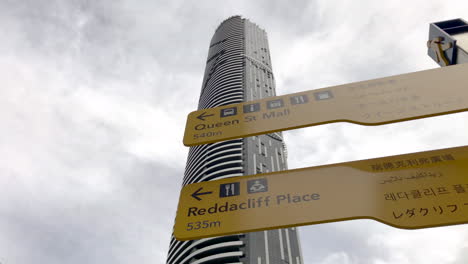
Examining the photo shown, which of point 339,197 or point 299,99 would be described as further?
point 299,99

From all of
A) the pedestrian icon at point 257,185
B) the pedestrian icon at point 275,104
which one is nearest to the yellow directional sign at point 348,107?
the pedestrian icon at point 275,104

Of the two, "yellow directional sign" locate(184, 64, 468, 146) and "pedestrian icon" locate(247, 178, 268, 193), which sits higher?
"yellow directional sign" locate(184, 64, 468, 146)

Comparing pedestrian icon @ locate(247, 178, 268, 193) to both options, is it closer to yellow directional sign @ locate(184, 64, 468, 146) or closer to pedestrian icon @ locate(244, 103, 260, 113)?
yellow directional sign @ locate(184, 64, 468, 146)

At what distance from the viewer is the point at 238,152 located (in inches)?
1576

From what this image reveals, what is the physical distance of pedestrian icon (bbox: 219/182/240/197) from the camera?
383cm

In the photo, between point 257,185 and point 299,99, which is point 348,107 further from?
point 257,185

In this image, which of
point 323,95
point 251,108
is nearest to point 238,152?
point 251,108

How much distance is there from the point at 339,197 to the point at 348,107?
1481 mm

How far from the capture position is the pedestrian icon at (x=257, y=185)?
3.78 m

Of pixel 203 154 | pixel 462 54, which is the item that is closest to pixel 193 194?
pixel 462 54

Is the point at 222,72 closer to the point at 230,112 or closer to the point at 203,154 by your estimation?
Result: the point at 203,154

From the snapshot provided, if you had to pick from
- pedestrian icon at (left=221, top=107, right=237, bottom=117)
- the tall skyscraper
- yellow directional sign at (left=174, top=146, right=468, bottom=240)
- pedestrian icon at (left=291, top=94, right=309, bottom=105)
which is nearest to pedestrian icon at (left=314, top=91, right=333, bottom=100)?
pedestrian icon at (left=291, top=94, right=309, bottom=105)

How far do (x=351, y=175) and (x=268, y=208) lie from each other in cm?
117

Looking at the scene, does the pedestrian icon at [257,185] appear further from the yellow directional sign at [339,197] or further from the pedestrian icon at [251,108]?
the pedestrian icon at [251,108]
